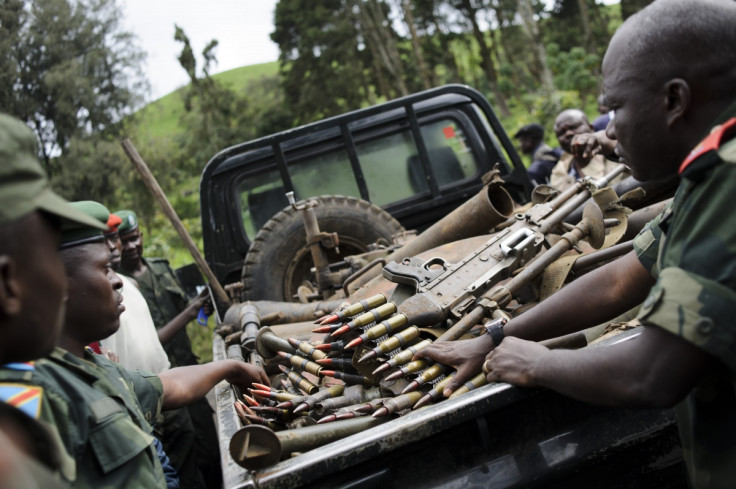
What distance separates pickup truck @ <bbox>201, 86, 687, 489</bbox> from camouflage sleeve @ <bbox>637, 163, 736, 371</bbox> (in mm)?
576

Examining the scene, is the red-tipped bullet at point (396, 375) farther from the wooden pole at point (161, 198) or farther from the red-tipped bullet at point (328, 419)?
the wooden pole at point (161, 198)

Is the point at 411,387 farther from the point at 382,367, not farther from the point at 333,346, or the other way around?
the point at 333,346

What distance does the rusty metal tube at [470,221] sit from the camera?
389cm

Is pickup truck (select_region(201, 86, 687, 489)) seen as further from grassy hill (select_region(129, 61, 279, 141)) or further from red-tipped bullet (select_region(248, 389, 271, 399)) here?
grassy hill (select_region(129, 61, 279, 141))

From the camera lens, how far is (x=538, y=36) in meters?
21.0

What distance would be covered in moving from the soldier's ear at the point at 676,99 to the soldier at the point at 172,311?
3.97 m

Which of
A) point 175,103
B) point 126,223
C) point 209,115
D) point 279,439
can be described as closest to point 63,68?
point 209,115

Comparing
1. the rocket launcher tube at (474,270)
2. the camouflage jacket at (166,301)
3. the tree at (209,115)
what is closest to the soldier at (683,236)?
the rocket launcher tube at (474,270)

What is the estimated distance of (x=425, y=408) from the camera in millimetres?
2033

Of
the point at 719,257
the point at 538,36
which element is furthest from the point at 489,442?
the point at 538,36

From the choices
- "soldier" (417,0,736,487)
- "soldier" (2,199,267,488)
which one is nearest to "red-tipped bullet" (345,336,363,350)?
"soldier" (2,199,267,488)

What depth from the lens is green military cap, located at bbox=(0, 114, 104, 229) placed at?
1112mm

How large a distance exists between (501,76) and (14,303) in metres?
35.9

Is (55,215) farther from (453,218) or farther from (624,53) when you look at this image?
(453,218)
